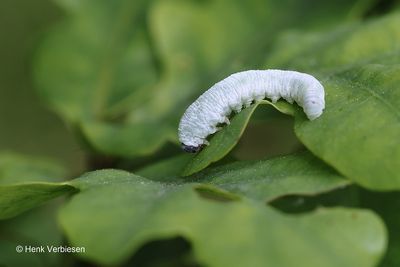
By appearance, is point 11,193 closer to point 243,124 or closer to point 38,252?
point 243,124

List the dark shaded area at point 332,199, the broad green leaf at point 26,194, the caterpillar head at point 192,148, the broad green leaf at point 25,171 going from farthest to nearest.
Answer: the broad green leaf at point 25,171, the dark shaded area at point 332,199, the caterpillar head at point 192,148, the broad green leaf at point 26,194

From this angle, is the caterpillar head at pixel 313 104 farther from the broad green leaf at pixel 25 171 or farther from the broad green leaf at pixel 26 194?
the broad green leaf at pixel 25 171

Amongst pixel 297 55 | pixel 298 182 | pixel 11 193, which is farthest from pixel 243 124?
pixel 297 55

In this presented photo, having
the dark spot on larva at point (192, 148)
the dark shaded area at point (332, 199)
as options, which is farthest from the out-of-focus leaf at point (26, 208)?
the dark shaded area at point (332, 199)

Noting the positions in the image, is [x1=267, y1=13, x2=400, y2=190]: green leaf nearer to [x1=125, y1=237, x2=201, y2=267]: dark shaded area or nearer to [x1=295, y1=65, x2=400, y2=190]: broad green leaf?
[x1=295, y1=65, x2=400, y2=190]: broad green leaf

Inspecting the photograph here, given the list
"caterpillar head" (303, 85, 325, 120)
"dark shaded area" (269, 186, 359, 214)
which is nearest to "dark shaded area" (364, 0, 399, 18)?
"dark shaded area" (269, 186, 359, 214)

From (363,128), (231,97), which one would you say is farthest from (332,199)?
(363,128)

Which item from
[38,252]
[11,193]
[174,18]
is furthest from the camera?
[174,18]
